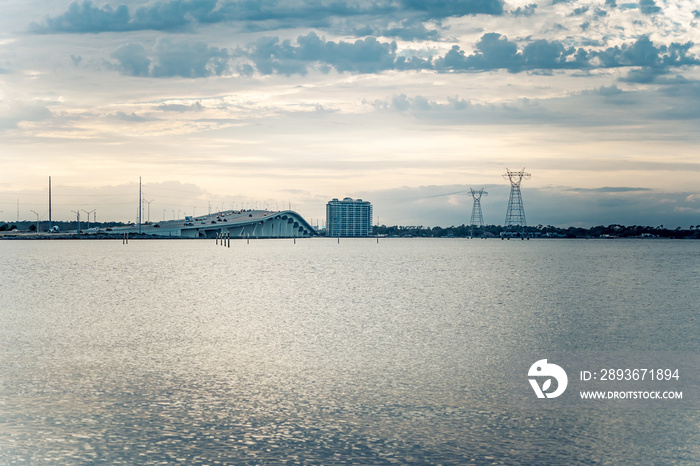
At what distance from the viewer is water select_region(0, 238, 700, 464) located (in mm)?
13039

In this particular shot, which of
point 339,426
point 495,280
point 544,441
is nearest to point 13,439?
point 339,426

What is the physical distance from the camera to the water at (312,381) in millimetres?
13039

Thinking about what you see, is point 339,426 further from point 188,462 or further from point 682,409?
point 682,409

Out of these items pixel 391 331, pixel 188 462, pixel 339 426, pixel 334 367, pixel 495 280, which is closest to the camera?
pixel 188 462

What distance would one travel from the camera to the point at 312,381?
19469 millimetres

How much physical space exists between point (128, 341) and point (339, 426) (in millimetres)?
14597

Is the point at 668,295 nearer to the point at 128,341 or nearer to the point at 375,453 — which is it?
the point at 128,341

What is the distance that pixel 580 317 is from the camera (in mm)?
36219

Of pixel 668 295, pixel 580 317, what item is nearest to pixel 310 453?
pixel 580 317

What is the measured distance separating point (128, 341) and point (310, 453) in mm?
16013

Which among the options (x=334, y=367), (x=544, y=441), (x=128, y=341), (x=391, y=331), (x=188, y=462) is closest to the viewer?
(x=188, y=462)

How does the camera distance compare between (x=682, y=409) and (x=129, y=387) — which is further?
(x=129, y=387)

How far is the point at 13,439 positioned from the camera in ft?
43.8

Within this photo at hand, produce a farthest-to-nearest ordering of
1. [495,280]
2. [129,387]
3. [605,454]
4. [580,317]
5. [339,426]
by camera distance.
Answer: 1. [495,280]
2. [580,317]
3. [129,387]
4. [339,426]
5. [605,454]
